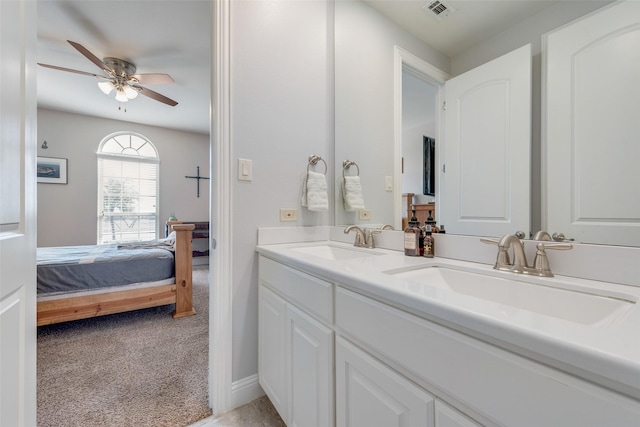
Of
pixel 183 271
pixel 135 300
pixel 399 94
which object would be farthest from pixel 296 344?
pixel 135 300

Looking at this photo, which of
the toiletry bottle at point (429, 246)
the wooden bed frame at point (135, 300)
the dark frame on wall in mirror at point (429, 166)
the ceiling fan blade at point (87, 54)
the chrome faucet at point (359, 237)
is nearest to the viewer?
the toiletry bottle at point (429, 246)

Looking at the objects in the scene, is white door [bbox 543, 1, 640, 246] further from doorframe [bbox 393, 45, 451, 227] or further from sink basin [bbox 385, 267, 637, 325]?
doorframe [bbox 393, 45, 451, 227]

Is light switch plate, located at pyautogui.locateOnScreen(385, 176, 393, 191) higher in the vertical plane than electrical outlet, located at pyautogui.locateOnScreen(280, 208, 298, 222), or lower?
higher

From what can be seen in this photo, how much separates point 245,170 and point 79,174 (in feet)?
14.2

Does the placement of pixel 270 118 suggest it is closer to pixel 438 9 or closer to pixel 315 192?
pixel 315 192

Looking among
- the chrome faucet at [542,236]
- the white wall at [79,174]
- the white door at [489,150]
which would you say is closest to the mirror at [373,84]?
the white door at [489,150]

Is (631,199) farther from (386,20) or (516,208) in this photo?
(386,20)

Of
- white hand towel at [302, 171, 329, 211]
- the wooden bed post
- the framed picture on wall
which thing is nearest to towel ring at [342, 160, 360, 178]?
white hand towel at [302, 171, 329, 211]

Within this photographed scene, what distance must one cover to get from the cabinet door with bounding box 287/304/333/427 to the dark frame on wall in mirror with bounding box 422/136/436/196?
2.52 ft

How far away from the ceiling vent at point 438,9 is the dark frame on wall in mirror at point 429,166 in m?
0.54

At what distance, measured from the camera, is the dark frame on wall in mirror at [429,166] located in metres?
1.20

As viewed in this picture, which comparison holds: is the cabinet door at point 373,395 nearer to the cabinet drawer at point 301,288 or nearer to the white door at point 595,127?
the cabinet drawer at point 301,288

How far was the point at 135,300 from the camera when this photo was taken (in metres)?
2.44

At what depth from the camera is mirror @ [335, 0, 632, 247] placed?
1163 millimetres
